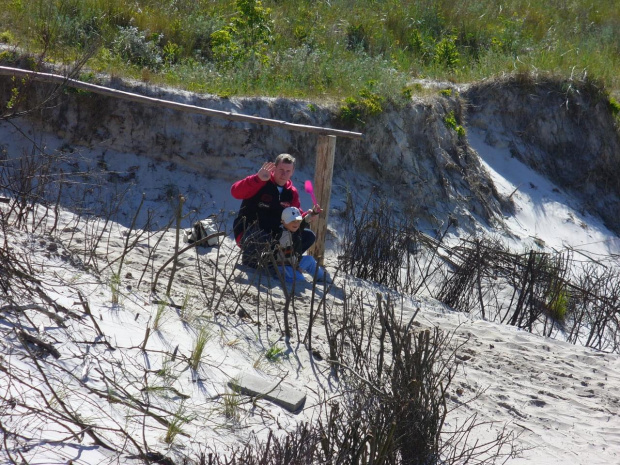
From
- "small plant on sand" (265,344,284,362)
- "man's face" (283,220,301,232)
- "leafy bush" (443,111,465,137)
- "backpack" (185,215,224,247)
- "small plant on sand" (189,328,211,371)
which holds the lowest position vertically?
"small plant on sand" (265,344,284,362)

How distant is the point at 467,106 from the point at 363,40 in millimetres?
2331

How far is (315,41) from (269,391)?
9.16 metres

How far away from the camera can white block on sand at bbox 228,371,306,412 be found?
378 cm

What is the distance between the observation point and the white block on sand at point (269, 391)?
3.78 metres

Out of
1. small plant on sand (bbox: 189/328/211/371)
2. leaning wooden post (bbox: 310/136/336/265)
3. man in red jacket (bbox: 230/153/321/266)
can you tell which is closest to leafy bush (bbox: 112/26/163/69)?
leaning wooden post (bbox: 310/136/336/265)

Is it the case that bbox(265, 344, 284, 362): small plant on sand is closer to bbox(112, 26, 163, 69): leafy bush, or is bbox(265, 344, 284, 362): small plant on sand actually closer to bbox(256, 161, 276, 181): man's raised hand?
bbox(256, 161, 276, 181): man's raised hand

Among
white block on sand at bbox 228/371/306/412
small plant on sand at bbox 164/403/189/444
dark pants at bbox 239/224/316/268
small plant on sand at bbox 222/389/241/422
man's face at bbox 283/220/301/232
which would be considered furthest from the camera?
man's face at bbox 283/220/301/232

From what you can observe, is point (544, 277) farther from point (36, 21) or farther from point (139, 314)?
point (36, 21)

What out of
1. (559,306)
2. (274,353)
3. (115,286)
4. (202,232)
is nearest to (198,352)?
(274,353)

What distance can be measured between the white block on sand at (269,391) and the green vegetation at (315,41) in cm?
512

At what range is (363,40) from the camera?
41.5ft

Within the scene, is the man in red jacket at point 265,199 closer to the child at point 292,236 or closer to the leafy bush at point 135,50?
the child at point 292,236

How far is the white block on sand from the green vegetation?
→ 5119mm

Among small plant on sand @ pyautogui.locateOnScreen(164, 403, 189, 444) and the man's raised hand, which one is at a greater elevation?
the man's raised hand
